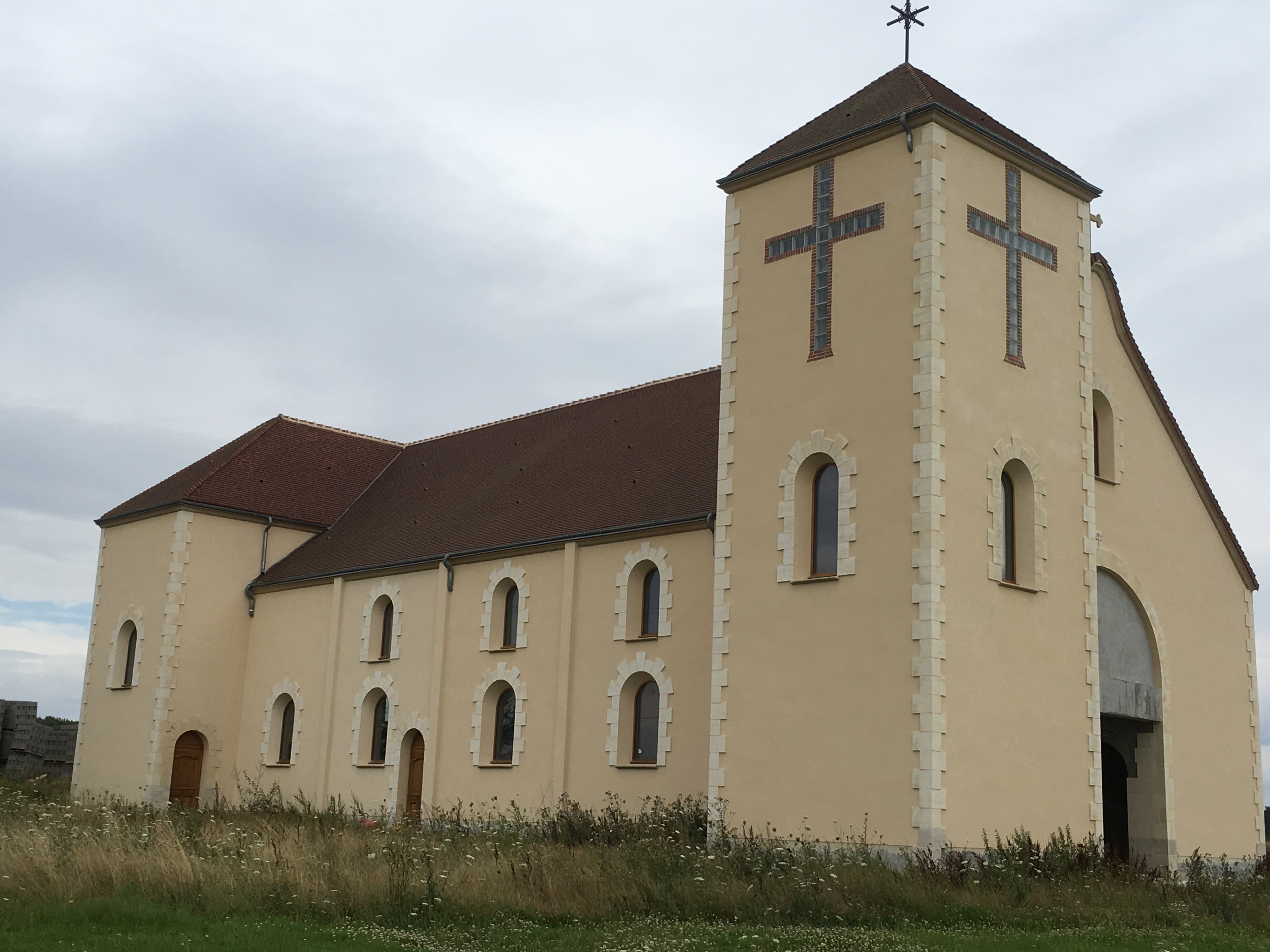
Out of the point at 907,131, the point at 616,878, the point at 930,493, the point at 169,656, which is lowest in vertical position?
the point at 616,878

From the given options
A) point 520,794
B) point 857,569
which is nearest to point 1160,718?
point 857,569

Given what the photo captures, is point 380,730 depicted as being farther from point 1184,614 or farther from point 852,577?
point 1184,614

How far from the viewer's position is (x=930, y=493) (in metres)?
18.4

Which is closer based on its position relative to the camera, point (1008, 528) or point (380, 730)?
point (1008, 528)

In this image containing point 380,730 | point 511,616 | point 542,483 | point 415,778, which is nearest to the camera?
point 511,616

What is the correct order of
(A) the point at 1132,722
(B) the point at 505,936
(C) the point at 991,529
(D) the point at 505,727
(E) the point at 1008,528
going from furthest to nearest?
(D) the point at 505,727, (A) the point at 1132,722, (E) the point at 1008,528, (C) the point at 991,529, (B) the point at 505,936

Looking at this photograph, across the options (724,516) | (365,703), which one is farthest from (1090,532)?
(365,703)

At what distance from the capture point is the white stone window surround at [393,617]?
29.2 m

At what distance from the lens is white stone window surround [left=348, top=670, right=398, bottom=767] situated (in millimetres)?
28656

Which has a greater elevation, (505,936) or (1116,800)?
(1116,800)

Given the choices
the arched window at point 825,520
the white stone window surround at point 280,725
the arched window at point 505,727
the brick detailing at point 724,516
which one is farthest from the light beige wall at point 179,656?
the arched window at point 825,520

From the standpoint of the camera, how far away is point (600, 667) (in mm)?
24578

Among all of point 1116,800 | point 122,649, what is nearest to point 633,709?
point 1116,800

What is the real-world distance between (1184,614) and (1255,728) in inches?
111
